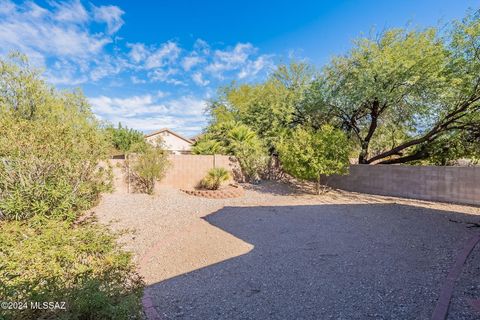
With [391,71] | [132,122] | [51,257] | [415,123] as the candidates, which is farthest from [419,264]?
[132,122]

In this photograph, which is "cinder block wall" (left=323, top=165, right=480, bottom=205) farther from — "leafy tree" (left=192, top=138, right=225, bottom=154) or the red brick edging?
"leafy tree" (left=192, top=138, right=225, bottom=154)

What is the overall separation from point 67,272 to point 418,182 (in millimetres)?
13044

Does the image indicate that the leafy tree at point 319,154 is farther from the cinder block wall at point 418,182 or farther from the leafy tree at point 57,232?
the leafy tree at point 57,232

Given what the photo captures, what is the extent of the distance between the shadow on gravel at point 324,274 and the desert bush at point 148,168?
5250 millimetres

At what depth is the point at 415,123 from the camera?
493 inches

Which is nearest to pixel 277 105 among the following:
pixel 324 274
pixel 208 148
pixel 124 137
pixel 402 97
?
pixel 208 148

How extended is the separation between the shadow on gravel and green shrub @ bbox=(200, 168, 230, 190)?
16.7 ft

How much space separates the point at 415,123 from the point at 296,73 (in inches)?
323

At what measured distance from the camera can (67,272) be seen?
3.82 metres

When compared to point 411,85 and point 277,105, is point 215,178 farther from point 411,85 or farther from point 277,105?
point 411,85

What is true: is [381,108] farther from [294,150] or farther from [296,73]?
[296,73]

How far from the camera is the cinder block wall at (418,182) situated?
9797mm

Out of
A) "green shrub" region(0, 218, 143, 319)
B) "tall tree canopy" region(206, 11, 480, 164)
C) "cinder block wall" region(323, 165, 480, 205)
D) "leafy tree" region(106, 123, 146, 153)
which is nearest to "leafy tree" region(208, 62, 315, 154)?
"tall tree canopy" region(206, 11, 480, 164)

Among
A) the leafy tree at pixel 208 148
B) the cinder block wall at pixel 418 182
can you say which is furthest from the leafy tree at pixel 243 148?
the cinder block wall at pixel 418 182
